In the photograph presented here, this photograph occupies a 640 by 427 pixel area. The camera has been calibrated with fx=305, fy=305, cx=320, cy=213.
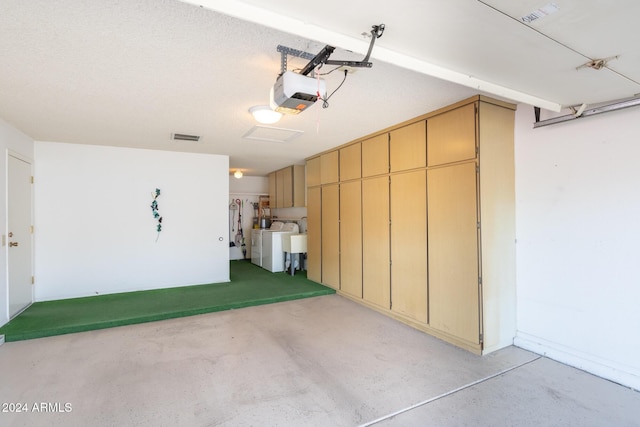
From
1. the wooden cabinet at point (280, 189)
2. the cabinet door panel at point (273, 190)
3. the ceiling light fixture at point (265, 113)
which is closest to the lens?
the ceiling light fixture at point (265, 113)

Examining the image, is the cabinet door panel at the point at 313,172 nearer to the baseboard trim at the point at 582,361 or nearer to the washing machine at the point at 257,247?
the washing machine at the point at 257,247

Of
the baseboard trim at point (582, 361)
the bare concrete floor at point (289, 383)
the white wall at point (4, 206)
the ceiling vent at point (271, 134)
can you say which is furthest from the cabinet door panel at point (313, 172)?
the white wall at point (4, 206)

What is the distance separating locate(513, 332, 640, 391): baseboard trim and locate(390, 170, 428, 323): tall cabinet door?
1.00 meters

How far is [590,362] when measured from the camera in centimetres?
266

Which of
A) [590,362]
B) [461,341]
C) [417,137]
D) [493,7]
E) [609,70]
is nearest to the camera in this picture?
[493,7]

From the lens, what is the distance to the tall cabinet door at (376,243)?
4070mm

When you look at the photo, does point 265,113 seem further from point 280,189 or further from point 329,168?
point 280,189

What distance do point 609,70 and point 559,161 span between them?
3.47 ft

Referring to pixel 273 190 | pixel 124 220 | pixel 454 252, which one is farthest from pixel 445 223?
pixel 273 190

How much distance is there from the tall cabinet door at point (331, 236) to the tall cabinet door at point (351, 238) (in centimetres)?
12

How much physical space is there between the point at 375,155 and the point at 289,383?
9.80 ft

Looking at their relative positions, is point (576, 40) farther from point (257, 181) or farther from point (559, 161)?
point (257, 181)

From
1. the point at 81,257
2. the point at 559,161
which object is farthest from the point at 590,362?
the point at 81,257

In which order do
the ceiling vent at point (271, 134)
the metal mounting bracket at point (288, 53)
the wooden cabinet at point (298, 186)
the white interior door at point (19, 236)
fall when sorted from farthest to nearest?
the wooden cabinet at point (298, 186), the ceiling vent at point (271, 134), the white interior door at point (19, 236), the metal mounting bracket at point (288, 53)
